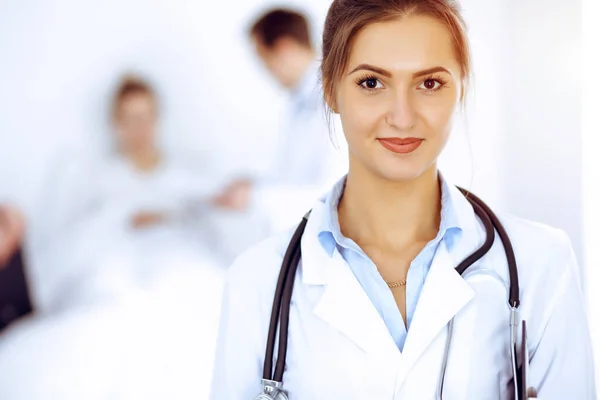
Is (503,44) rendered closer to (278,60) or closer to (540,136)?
(540,136)

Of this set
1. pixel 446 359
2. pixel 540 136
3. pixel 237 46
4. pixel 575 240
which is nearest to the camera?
pixel 446 359

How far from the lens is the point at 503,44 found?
2258 millimetres

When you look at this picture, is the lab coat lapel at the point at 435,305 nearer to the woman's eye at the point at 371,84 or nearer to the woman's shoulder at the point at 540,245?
the woman's shoulder at the point at 540,245

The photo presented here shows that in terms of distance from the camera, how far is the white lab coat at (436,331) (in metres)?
0.93

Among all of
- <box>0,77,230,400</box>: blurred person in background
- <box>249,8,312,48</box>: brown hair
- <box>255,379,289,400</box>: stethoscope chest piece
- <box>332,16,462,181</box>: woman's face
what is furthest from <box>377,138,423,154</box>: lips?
<box>249,8,312,48</box>: brown hair

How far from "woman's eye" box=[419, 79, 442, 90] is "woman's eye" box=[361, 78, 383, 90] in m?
0.05

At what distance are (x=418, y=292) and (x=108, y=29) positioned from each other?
173 centimetres

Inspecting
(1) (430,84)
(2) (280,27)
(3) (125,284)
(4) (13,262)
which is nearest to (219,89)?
(2) (280,27)

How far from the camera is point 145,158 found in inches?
96.8

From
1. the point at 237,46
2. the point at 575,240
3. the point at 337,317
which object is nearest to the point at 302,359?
the point at 337,317

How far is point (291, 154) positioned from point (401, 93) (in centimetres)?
158

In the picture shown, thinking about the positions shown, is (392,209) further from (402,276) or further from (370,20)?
(370,20)

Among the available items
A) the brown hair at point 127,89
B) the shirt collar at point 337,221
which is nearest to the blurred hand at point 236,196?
the brown hair at point 127,89

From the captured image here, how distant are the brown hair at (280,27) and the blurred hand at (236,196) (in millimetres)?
478
